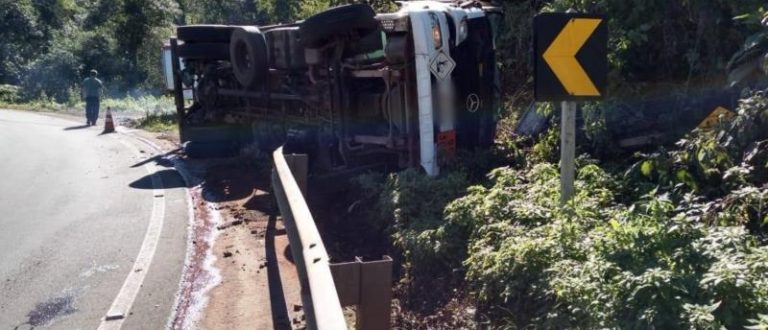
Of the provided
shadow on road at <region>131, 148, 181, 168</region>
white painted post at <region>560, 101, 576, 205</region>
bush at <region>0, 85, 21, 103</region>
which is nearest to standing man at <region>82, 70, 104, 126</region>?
shadow on road at <region>131, 148, 181, 168</region>

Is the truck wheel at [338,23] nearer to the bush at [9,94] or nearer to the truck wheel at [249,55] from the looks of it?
the truck wheel at [249,55]

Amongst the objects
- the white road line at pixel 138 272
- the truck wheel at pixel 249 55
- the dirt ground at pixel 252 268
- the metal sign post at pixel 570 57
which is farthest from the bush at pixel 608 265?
the truck wheel at pixel 249 55

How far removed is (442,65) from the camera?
729cm

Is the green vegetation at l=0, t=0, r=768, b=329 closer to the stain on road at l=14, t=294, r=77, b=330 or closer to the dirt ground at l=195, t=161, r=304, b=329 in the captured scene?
the dirt ground at l=195, t=161, r=304, b=329

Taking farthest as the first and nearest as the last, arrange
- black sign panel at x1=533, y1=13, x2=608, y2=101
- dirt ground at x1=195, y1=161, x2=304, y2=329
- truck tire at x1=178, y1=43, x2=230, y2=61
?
truck tire at x1=178, y1=43, x2=230, y2=61 → dirt ground at x1=195, y1=161, x2=304, y2=329 → black sign panel at x1=533, y1=13, x2=608, y2=101

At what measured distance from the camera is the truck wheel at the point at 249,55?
395 inches

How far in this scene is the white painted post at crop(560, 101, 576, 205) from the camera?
4891 millimetres

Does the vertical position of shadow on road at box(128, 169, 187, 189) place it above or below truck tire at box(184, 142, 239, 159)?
below

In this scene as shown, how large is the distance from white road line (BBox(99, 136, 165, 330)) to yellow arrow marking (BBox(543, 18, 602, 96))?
334 centimetres

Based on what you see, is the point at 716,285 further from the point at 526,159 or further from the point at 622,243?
the point at 526,159

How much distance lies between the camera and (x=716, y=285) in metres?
3.23

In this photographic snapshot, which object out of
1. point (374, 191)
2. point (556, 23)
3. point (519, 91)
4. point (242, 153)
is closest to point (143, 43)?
point (242, 153)

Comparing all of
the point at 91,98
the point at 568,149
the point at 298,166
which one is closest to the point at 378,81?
the point at 298,166

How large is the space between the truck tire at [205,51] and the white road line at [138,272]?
9.72 ft
